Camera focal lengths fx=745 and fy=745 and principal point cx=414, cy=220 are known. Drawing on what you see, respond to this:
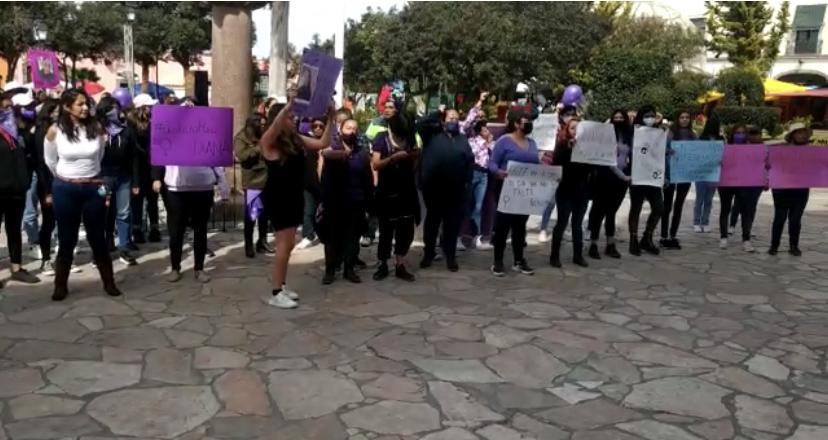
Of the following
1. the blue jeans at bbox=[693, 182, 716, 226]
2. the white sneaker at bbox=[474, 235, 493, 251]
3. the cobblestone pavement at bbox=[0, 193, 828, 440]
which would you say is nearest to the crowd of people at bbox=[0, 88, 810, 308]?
the white sneaker at bbox=[474, 235, 493, 251]

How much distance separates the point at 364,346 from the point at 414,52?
32706 millimetres

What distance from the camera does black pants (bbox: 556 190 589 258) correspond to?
7.98 m

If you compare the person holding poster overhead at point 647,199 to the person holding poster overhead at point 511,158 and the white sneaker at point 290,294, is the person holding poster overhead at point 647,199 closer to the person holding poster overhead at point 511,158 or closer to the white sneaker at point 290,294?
the person holding poster overhead at point 511,158

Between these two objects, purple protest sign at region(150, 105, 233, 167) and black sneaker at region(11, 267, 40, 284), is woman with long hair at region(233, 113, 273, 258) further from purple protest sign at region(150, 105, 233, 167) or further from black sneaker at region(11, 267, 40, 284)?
black sneaker at region(11, 267, 40, 284)

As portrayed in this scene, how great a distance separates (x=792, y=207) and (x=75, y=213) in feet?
26.3

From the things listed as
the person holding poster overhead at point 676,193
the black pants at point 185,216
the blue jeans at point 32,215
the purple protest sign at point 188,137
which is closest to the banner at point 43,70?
the blue jeans at point 32,215

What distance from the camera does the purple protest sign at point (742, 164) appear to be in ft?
30.4

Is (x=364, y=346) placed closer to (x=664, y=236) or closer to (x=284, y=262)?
(x=284, y=262)

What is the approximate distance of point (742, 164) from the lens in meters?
9.32

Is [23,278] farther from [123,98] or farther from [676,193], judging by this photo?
[676,193]

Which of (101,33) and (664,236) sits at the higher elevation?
(101,33)

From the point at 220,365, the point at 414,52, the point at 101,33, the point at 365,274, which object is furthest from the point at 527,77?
the point at 220,365

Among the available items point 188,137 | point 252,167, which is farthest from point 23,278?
point 252,167

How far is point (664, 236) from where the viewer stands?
31.4 ft
